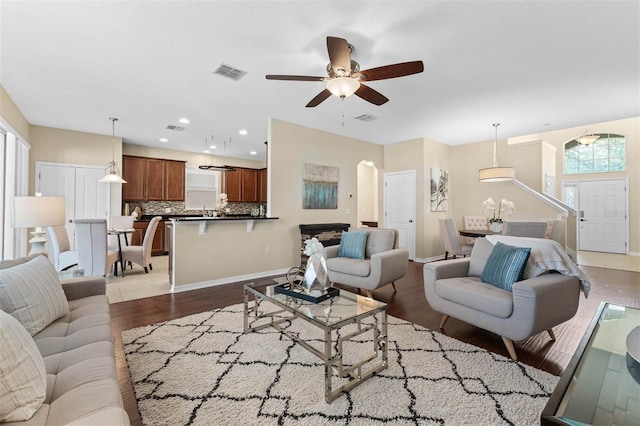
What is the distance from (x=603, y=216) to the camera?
7363 millimetres

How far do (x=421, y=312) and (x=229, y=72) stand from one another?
133 inches

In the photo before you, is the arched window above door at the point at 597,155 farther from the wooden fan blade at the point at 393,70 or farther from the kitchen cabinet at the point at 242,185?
the kitchen cabinet at the point at 242,185

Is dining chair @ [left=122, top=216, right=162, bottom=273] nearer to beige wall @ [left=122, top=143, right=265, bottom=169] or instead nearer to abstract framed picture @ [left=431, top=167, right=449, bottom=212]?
beige wall @ [left=122, top=143, right=265, bottom=169]

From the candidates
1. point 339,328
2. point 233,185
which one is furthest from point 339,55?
point 233,185

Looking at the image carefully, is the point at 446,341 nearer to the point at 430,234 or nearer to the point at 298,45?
the point at 298,45

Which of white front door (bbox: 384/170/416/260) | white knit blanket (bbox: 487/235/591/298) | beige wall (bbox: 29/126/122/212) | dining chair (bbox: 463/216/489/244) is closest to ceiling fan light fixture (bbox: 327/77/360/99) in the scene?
white knit blanket (bbox: 487/235/591/298)

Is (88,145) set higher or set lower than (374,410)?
higher

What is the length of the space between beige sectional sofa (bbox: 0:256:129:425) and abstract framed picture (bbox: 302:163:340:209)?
3599 mm

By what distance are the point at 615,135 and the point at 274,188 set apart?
844 cm

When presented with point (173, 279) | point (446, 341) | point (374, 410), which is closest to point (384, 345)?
point (374, 410)

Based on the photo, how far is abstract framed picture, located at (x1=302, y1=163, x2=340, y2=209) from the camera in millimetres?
5387

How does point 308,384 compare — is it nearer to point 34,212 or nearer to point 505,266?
point 505,266

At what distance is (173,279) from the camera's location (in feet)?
13.2

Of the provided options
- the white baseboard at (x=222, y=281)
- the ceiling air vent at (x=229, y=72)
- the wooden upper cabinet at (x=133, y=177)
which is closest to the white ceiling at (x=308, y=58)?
the ceiling air vent at (x=229, y=72)
